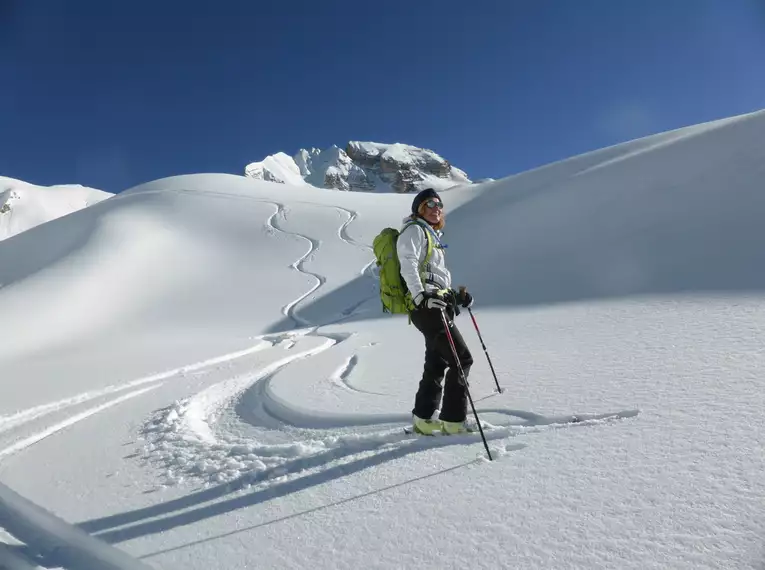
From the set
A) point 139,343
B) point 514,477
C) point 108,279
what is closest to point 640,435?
point 514,477

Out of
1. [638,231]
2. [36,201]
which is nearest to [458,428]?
[638,231]

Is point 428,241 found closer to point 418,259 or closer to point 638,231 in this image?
point 418,259

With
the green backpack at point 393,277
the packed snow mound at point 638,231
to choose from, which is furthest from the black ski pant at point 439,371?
the packed snow mound at point 638,231

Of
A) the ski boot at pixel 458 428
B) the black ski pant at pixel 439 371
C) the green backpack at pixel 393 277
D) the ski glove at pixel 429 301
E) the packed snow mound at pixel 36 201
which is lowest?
the ski boot at pixel 458 428

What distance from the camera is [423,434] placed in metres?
3.55

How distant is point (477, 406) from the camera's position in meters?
4.16

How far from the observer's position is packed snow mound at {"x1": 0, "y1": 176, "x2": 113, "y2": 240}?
150m

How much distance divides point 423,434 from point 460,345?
709 mm

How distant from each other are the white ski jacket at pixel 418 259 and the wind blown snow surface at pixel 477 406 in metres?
1.11

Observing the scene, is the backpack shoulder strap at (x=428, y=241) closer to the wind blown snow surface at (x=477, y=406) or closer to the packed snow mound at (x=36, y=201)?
the wind blown snow surface at (x=477, y=406)

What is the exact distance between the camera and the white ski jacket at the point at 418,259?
3.42 metres

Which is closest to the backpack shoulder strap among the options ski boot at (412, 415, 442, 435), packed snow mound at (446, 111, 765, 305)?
ski boot at (412, 415, 442, 435)

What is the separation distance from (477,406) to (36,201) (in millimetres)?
203603

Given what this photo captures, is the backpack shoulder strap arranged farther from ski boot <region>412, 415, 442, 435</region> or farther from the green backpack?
ski boot <region>412, 415, 442, 435</region>
